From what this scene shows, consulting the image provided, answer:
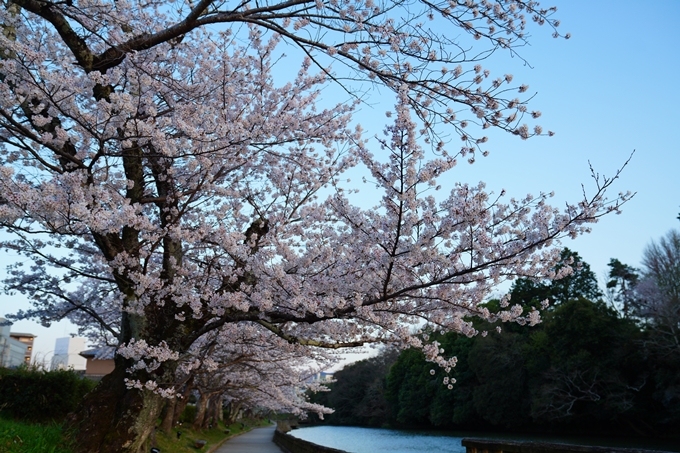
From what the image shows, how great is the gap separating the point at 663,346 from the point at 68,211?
1076 inches

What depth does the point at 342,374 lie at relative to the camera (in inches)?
2940

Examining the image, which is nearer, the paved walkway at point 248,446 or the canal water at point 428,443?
the paved walkway at point 248,446

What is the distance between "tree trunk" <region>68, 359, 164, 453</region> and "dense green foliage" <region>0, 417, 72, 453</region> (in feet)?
0.67

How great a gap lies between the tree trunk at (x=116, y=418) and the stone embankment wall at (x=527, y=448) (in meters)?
4.26

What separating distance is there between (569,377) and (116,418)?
27.2m

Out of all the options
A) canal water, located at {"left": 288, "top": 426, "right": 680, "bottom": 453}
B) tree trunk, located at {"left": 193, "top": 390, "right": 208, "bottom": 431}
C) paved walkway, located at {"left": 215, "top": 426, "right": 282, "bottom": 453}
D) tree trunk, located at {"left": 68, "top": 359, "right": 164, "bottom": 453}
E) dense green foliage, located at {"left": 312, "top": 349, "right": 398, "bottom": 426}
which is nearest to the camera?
tree trunk, located at {"left": 68, "top": 359, "right": 164, "bottom": 453}

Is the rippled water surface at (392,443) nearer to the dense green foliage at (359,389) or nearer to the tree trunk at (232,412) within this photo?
the tree trunk at (232,412)

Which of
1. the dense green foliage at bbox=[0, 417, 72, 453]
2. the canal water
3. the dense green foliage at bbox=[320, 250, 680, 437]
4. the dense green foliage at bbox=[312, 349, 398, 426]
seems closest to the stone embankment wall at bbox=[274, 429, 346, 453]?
the canal water

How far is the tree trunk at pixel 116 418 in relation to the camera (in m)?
6.93

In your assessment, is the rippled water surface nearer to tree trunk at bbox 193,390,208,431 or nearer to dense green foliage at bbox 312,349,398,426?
tree trunk at bbox 193,390,208,431

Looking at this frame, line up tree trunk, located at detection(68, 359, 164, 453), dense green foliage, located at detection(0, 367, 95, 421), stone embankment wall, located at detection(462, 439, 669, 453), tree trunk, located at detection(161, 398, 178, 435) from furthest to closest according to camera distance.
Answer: tree trunk, located at detection(161, 398, 178, 435) < dense green foliage, located at detection(0, 367, 95, 421) < tree trunk, located at detection(68, 359, 164, 453) < stone embankment wall, located at detection(462, 439, 669, 453)

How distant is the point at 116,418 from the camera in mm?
7195

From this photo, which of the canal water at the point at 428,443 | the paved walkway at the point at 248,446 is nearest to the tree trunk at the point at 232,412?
the canal water at the point at 428,443

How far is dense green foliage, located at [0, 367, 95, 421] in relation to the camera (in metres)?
10.2
